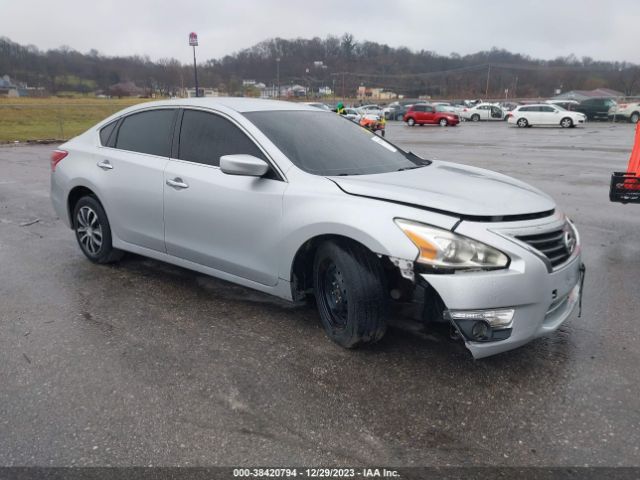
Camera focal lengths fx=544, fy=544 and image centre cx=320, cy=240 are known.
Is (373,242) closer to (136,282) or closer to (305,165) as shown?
(305,165)

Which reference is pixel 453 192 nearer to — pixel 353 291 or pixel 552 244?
pixel 552 244

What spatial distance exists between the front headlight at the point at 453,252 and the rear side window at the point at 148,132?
2469 millimetres

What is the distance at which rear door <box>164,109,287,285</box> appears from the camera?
372cm

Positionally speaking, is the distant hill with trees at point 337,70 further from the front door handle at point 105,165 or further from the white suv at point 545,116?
the front door handle at point 105,165

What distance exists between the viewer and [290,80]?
104m

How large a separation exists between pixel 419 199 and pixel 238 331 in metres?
1.58

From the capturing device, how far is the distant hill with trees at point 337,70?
3216 inches

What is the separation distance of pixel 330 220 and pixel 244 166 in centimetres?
74

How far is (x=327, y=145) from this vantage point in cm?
412

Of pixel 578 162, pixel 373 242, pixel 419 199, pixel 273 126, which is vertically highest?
pixel 273 126

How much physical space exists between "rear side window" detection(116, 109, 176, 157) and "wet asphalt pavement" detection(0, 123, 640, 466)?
1189 mm

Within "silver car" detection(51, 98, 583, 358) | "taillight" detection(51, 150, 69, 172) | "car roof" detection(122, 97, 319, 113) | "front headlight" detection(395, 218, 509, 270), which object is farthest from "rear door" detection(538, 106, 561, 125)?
"front headlight" detection(395, 218, 509, 270)

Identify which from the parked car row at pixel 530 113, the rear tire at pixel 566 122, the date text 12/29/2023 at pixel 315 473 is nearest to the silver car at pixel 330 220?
the date text 12/29/2023 at pixel 315 473

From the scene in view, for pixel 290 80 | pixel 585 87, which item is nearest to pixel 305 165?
pixel 290 80
